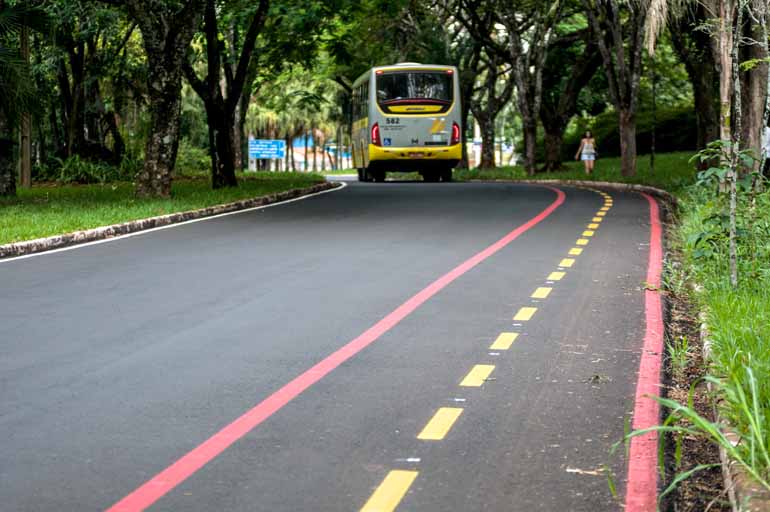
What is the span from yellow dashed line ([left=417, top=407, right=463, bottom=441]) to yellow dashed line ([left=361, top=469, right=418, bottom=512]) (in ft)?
A: 2.00

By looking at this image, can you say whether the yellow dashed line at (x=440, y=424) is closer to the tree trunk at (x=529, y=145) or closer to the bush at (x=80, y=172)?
the bush at (x=80, y=172)

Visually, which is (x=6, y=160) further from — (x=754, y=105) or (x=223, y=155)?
(x=754, y=105)

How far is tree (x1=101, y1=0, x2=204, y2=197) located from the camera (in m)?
23.3

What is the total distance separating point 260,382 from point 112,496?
2236mm

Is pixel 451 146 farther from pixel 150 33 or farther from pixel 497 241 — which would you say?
pixel 497 241

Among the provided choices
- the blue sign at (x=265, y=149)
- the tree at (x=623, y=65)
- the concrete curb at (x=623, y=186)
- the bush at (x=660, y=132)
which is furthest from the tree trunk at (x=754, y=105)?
the blue sign at (x=265, y=149)

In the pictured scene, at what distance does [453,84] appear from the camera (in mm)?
38031

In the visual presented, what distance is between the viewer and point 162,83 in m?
23.4

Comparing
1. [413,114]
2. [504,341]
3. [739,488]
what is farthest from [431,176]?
[739,488]

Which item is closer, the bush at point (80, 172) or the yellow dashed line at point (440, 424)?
the yellow dashed line at point (440, 424)

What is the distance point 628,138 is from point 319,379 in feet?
95.1

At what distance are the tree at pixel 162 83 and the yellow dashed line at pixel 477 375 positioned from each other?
1672 cm

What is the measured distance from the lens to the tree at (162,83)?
23.3 meters

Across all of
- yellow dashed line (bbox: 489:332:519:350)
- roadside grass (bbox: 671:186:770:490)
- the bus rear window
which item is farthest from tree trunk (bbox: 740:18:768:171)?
the bus rear window
